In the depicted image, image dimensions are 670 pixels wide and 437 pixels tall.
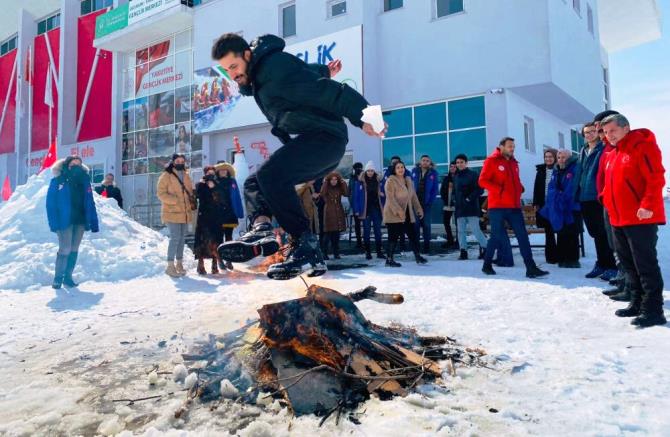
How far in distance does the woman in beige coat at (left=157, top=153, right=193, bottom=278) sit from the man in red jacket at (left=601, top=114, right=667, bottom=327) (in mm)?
5841

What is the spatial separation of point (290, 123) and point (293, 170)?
30 centimetres

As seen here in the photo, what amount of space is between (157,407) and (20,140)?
3485 cm

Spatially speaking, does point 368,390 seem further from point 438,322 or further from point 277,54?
point 277,54

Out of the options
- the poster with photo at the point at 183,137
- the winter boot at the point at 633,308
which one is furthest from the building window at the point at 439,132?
the poster with photo at the point at 183,137

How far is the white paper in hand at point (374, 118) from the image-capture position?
2.55 meters

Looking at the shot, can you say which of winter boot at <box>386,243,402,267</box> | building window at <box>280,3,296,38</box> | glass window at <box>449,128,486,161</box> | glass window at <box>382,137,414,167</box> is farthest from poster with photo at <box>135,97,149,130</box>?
winter boot at <box>386,243,402,267</box>

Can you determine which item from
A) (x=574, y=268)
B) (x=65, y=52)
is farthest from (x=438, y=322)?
(x=65, y=52)

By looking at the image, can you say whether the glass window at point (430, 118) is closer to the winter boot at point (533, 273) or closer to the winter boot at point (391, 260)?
the winter boot at point (391, 260)

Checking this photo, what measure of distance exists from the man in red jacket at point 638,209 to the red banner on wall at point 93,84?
2642cm

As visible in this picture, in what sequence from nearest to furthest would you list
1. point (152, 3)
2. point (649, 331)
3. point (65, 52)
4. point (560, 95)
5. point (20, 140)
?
point (649, 331) → point (560, 95) → point (152, 3) → point (65, 52) → point (20, 140)

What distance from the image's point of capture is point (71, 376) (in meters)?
2.97

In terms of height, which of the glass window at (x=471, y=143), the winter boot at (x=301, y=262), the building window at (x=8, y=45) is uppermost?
the building window at (x=8, y=45)

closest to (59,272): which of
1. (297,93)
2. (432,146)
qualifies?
(297,93)

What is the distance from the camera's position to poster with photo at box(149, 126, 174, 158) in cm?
2197
